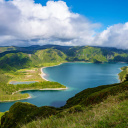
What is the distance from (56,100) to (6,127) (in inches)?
3182

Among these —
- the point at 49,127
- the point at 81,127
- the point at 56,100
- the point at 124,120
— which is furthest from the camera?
the point at 56,100

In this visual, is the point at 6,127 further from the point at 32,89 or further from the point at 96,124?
the point at 32,89

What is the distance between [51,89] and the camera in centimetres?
14325

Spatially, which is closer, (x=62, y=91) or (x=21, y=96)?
(x=21, y=96)

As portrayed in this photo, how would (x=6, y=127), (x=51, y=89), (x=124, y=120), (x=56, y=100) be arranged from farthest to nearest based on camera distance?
1. (x=51, y=89)
2. (x=56, y=100)
3. (x=6, y=127)
4. (x=124, y=120)

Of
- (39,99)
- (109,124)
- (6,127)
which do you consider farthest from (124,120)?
(39,99)

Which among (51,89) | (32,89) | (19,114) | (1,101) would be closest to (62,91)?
(51,89)

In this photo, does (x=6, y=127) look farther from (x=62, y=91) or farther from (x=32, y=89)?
(x=32, y=89)

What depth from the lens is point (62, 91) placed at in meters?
134

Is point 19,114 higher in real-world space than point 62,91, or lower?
Answer: higher

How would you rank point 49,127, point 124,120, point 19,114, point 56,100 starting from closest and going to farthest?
1. point 124,120
2. point 49,127
3. point 19,114
4. point 56,100

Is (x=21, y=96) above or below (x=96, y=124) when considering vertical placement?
below

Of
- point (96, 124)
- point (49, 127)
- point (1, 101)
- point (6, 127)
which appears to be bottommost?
point (1, 101)

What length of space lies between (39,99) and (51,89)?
106ft
